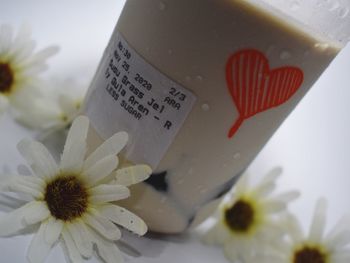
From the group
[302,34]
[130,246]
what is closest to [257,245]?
[130,246]

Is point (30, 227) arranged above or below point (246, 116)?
below

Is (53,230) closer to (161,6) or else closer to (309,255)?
(161,6)

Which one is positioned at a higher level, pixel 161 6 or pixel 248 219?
pixel 161 6

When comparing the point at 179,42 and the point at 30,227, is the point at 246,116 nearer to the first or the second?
the point at 179,42

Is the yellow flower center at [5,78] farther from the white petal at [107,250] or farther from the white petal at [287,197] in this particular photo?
the white petal at [287,197]

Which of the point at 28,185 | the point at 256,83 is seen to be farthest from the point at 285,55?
the point at 28,185

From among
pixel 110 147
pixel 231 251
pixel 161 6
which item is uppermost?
pixel 161 6

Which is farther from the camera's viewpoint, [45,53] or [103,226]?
[45,53]
